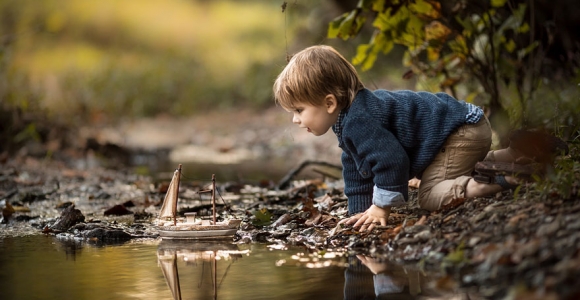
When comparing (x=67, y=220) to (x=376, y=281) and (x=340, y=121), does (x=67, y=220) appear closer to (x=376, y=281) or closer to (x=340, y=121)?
(x=340, y=121)

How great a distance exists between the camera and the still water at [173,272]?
2.43 m

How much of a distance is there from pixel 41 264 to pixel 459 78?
3567mm

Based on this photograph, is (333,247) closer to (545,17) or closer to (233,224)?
(233,224)

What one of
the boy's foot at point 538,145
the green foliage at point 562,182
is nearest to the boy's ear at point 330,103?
the boy's foot at point 538,145

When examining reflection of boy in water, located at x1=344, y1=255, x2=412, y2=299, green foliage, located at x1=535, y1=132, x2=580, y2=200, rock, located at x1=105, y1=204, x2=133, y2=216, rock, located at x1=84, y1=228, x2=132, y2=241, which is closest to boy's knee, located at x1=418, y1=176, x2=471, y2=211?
green foliage, located at x1=535, y1=132, x2=580, y2=200

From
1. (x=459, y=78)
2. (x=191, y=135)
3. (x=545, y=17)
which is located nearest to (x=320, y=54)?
(x=459, y=78)

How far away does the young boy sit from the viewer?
3.40 m

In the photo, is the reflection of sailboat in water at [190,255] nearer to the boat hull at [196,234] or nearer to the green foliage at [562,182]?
the boat hull at [196,234]

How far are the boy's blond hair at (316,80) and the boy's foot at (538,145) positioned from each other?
0.85m

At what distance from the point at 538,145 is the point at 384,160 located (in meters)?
0.72

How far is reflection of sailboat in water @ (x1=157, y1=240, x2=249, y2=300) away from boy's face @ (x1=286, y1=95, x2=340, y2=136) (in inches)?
30.0

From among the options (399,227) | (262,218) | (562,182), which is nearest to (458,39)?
(262,218)

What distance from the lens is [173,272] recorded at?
278 cm

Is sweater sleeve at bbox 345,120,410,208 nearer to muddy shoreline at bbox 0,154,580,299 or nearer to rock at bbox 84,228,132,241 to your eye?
muddy shoreline at bbox 0,154,580,299
